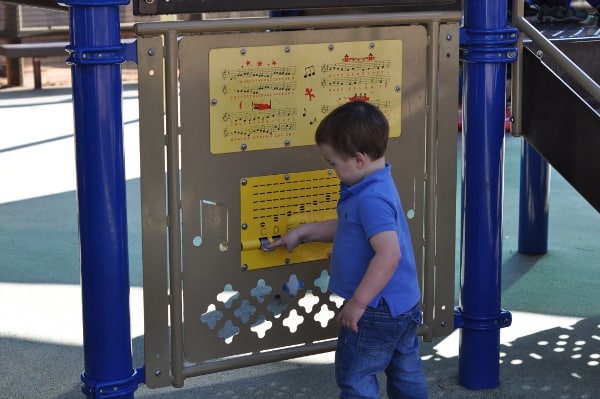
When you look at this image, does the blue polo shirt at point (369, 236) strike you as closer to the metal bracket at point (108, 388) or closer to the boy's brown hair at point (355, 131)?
the boy's brown hair at point (355, 131)

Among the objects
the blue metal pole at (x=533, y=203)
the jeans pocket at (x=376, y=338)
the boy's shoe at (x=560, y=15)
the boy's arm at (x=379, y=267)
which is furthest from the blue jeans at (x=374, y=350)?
the blue metal pole at (x=533, y=203)

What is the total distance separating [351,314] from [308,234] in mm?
444

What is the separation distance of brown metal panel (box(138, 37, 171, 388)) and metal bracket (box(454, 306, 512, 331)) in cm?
106

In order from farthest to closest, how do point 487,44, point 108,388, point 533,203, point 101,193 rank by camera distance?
point 533,203 → point 487,44 → point 108,388 → point 101,193

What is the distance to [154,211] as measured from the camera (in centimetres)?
311

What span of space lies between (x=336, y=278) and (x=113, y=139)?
75 centimetres

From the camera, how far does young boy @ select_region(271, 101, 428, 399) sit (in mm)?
2859

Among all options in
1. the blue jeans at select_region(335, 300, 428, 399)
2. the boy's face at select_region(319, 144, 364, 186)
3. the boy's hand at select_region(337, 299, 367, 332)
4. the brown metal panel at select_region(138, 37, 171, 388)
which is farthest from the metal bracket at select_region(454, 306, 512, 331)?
the brown metal panel at select_region(138, 37, 171, 388)

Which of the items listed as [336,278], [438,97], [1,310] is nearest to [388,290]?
[336,278]

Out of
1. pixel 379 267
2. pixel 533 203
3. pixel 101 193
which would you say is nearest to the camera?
pixel 379 267

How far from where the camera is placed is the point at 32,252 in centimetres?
562

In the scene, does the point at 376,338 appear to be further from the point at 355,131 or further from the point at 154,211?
the point at 154,211

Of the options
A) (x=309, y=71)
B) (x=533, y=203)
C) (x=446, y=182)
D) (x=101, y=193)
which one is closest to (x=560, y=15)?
(x=533, y=203)

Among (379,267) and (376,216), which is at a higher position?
(376,216)
